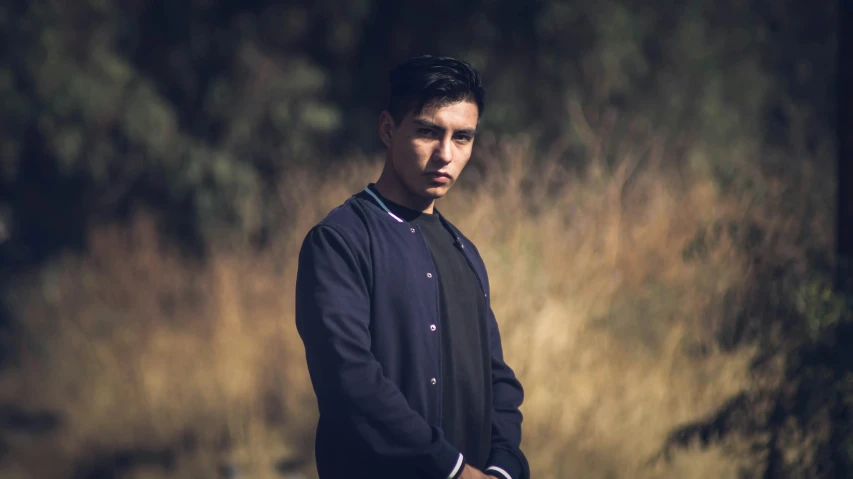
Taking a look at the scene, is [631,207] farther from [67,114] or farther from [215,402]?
[67,114]

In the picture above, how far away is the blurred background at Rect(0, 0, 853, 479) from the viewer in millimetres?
5078

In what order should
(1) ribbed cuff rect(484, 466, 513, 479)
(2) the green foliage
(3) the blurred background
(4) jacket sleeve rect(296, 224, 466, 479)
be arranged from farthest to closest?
(3) the blurred background → (2) the green foliage → (1) ribbed cuff rect(484, 466, 513, 479) → (4) jacket sleeve rect(296, 224, 466, 479)

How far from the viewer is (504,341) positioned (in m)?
5.91

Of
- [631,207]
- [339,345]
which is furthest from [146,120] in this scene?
[339,345]

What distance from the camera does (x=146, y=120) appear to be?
9.59 m

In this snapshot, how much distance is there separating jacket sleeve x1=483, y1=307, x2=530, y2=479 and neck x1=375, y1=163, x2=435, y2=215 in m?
0.43

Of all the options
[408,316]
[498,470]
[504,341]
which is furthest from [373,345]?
[504,341]

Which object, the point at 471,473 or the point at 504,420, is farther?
the point at 504,420

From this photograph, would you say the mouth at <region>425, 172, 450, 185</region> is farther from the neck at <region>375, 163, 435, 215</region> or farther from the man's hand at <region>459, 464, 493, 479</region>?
the man's hand at <region>459, 464, 493, 479</region>

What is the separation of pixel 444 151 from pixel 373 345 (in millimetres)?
556

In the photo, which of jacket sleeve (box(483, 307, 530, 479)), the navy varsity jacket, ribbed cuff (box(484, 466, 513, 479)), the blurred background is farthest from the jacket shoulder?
the blurred background

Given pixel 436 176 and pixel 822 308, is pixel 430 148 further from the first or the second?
pixel 822 308

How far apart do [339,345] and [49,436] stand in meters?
4.87

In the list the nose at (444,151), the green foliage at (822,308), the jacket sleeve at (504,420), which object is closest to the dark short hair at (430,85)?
the nose at (444,151)
